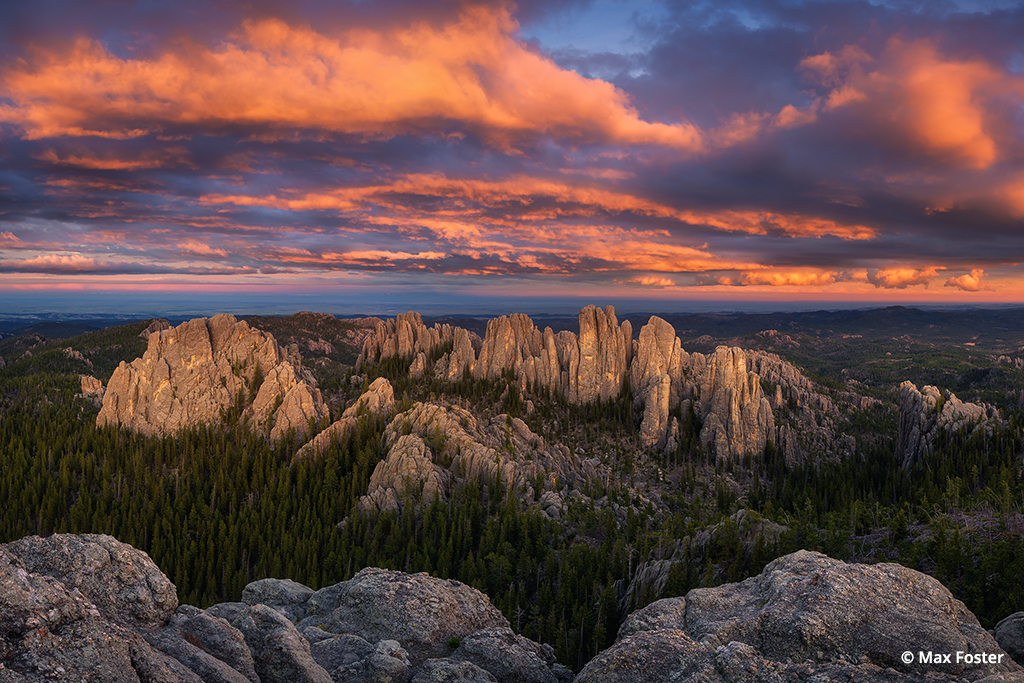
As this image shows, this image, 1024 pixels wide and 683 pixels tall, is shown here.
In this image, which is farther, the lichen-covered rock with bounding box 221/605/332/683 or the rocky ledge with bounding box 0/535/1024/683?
the lichen-covered rock with bounding box 221/605/332/683

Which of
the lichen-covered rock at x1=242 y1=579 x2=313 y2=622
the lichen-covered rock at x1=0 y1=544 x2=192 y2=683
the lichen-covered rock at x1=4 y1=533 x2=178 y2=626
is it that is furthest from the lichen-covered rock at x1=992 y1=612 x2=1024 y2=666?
the lichen-covered rock at x1=242 y1=579 x2=313 y2=622

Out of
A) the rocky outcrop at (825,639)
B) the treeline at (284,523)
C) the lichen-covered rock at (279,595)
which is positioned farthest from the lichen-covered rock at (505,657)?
the treeline at (284,523)

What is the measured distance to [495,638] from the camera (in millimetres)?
28734

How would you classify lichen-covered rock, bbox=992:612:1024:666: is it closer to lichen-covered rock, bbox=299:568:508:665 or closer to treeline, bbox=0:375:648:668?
lichen-covered rock, bbox=299:568:508:665

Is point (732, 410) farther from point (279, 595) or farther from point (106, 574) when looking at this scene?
point (106, 574)

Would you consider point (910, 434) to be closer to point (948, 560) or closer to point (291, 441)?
point (948, 560)

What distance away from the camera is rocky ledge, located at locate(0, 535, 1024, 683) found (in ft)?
45.6

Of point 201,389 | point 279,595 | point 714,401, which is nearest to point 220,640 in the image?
point 279,595

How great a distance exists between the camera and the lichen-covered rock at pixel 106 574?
2102 cm

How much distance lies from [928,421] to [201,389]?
731ft

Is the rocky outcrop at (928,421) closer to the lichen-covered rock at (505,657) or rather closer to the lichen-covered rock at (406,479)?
the lichen-covered rock at (406,479)

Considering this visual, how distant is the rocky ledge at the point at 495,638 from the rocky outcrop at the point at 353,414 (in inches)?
4346

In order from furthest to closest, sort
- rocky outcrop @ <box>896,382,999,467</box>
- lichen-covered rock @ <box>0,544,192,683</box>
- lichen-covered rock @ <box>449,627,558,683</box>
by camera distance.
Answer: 1. rocky outcrop @ <box>896,382,999,467</box>
2. lichen-covered rock @ <box>449,627,558,683</box>
3. lichen-covered rock @ <box>0,544,192,683</box>

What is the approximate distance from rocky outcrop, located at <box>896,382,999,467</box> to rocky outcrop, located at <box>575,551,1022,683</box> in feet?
461
